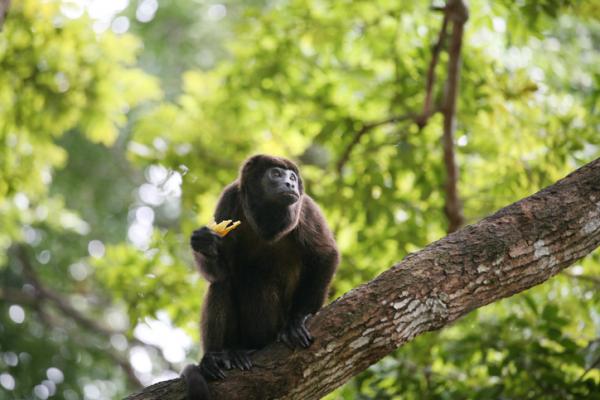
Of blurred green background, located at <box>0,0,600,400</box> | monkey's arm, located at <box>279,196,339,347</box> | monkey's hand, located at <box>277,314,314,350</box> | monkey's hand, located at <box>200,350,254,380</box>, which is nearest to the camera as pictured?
monkey's hand, located at <box>277,314,314,350</box>

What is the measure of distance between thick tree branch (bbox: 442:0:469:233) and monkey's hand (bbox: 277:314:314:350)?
3.00 meters

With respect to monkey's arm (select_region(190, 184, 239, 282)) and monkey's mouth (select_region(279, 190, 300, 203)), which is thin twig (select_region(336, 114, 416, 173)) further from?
monkey's mouth (select_region(279, 190, 300, 203))

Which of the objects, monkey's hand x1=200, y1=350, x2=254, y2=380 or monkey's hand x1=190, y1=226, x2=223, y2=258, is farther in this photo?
monkey's hand x1=190, y1=226, x2=223, y2=258

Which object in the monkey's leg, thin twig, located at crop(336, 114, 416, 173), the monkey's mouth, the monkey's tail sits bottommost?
the monkey's leg

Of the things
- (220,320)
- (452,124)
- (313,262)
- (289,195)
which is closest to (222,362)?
(220,320)

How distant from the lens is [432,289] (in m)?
4.04

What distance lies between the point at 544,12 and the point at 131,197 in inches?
366

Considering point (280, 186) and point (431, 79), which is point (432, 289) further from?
point (431, 79)

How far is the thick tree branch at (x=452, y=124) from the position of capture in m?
6.60

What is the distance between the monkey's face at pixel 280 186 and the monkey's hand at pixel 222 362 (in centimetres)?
121

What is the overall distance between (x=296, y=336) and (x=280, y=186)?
4.86 ft

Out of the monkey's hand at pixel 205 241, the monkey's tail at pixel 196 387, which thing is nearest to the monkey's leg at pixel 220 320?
the monkey's hand at pixel 205 241

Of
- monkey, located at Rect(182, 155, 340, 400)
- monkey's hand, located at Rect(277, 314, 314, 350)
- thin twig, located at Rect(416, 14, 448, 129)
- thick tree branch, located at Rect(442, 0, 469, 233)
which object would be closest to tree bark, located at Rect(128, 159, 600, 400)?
monkey's hand, located at Rect(277, 314, 314, 350)

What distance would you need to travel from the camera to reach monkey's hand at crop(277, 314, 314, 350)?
3975 mm
